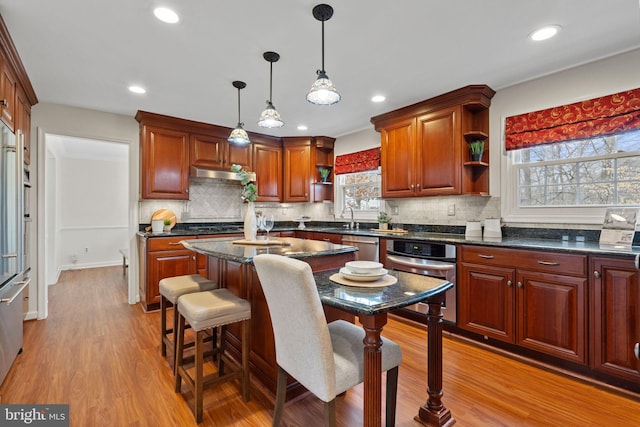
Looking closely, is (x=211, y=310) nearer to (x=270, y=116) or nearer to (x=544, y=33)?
(x=270, y=116)

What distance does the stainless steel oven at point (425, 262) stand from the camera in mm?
2830

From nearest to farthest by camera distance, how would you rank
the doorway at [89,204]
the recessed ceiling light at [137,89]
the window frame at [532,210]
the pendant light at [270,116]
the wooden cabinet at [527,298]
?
the wooden cabinet at [527,298] → the pendant light at [270,116] → the window frame at [532,210] → the recessed ceiling light at [137,89] → the doorway at [89,204]

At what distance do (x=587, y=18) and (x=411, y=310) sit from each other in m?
2.71

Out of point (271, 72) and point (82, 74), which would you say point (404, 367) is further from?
point (82, 74)

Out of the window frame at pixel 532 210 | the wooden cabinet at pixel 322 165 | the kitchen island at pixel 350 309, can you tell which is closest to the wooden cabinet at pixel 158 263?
the kitchen island at pixel 350 309

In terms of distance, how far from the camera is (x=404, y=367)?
2303 mm

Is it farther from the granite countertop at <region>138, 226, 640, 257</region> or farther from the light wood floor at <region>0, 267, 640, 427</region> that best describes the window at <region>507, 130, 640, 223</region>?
the light wood floor at <region>0, 267, 640, 427</region>

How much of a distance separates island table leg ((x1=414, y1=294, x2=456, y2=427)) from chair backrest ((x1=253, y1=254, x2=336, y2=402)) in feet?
2.15

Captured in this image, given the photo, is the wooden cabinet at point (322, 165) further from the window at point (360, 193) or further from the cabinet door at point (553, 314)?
the cabinet door at point (553, 314)

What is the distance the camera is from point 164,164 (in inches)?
155

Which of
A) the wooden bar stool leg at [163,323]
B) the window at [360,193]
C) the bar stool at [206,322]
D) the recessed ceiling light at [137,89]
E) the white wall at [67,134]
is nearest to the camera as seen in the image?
the bar stool at [206,322]

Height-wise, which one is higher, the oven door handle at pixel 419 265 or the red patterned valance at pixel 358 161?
the red patterned valance at pixel 358 161

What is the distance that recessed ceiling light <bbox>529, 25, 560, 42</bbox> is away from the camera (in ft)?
6.78

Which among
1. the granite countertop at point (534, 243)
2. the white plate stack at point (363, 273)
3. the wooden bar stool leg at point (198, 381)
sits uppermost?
the granite countertop at point (534, 243)
